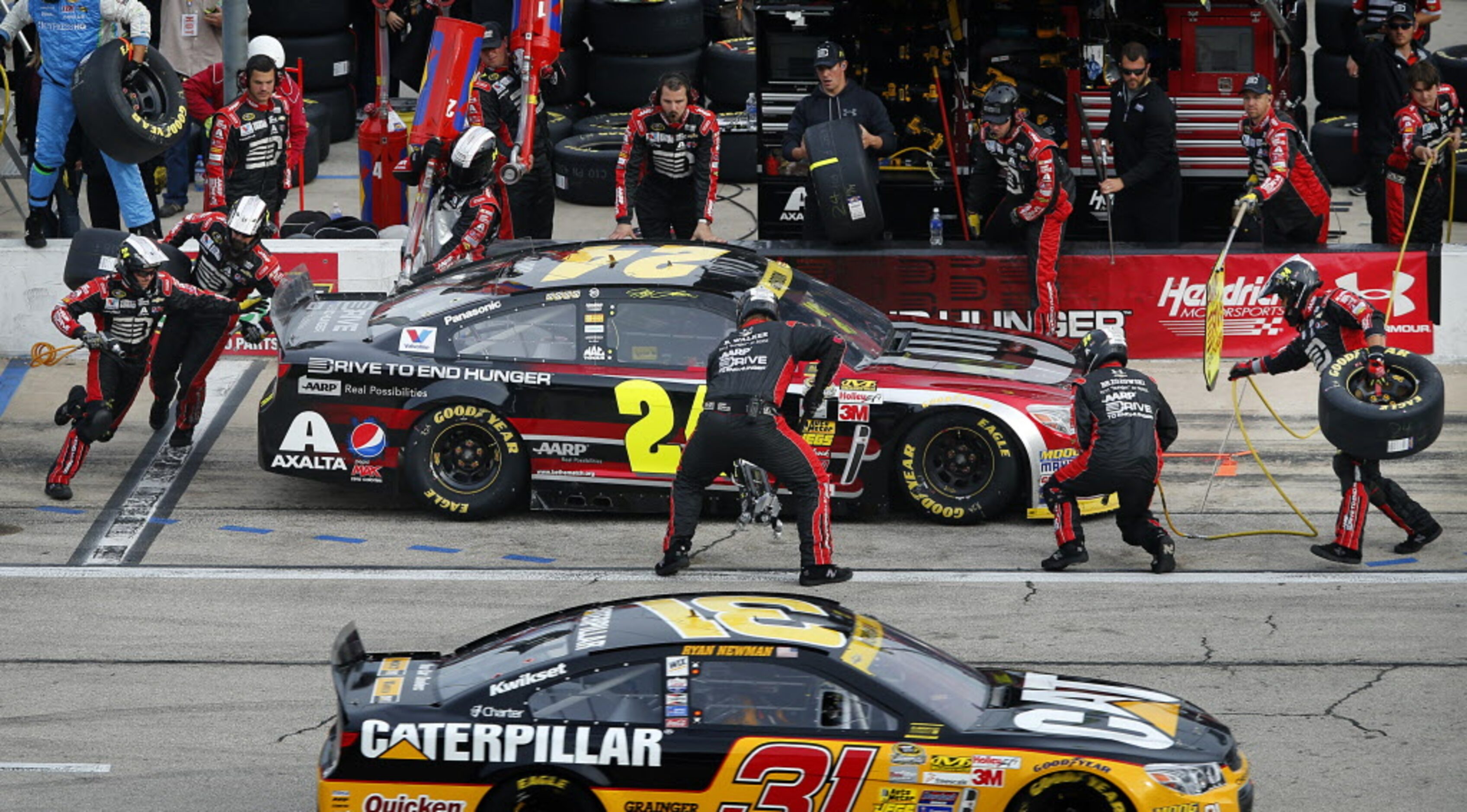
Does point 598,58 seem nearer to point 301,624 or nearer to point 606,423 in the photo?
point 606,423

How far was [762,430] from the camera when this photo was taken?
993 centimetres

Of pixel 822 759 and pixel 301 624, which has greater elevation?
pixel 822 759

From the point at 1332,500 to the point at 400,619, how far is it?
5.36 m

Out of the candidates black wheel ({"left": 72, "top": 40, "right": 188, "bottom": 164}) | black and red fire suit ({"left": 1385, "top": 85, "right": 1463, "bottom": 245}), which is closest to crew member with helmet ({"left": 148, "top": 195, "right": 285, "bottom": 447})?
black wheel ({"left": 72, "top": 40, "right": 188, "bottom": 164})

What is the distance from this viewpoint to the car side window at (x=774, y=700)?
6.77 meters

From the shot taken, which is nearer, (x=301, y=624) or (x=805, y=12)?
(x=301, y=624)

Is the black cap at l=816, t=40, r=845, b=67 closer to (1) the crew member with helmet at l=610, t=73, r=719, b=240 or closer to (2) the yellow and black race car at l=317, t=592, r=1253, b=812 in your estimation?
(1) the crew member with helmet at l=610, t=73, r=719, b=240

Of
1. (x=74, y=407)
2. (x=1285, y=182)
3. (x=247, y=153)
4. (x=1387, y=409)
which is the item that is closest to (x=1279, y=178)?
(x=1285, y=182)

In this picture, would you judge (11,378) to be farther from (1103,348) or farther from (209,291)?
(1103,348)

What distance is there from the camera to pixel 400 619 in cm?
971

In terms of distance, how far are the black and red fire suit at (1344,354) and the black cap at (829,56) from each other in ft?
14.1

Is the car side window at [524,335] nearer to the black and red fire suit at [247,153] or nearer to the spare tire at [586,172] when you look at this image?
the black and red fire suit at [247,153]

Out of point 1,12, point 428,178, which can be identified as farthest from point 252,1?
point 428,178

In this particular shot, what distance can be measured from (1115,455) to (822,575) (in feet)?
5.17
